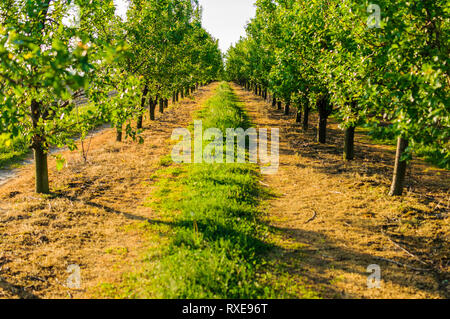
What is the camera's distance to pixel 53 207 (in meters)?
9.12

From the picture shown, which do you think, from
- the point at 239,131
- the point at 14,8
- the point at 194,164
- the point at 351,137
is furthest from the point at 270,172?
the point at 14,8

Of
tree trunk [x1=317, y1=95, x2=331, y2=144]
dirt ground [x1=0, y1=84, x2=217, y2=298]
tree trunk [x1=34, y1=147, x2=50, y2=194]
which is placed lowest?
dirt ground [x1=0, y1=84, x2=217, y2=298]

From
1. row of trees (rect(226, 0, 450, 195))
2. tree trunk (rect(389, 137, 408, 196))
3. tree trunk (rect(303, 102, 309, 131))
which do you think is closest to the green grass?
row of trees (rect(226, 0, 450, 195))

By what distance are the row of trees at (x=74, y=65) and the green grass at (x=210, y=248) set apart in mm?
2674

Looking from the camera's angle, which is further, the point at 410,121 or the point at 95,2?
the point at 95,2

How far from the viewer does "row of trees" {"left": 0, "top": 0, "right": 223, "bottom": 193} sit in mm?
3715

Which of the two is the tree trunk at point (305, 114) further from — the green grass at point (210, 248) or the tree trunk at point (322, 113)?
the green grass at point (210, 248)

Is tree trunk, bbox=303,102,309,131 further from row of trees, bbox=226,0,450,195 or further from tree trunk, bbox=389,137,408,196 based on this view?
tree trunk, bbox=389,137,408,196

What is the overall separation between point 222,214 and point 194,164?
528cm

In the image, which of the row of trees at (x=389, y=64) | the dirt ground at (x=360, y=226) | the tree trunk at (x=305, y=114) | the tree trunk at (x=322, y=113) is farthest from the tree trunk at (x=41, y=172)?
the tree trunk at (x=305, y=114)

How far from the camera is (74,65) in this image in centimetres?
439

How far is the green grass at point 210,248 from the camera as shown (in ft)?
17.1

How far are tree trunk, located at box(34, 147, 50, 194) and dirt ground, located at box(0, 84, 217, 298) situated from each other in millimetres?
322

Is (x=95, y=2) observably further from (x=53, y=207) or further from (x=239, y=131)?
(x=239, y=131)
